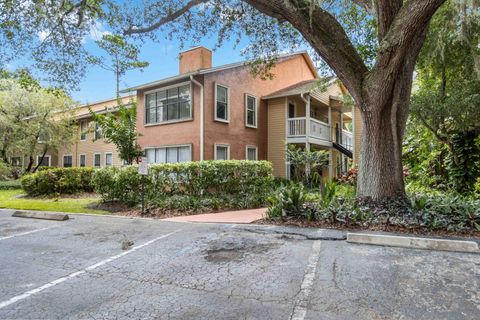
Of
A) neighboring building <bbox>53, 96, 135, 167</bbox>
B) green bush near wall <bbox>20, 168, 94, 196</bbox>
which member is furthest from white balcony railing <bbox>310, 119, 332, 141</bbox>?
neighboring building <bbox>53, 96, 135, 167</bbox>

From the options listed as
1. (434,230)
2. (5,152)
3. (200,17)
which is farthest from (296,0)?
(5,152)

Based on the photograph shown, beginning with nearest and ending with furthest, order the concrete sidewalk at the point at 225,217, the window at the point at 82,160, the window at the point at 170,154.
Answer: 1. the concrete sidewalk at the point at 225,217
2. the window at the point at 170,154
3. the window at the point at 82,160

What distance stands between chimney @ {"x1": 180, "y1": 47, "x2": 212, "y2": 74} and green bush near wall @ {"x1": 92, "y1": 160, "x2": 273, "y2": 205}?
22.8 ft

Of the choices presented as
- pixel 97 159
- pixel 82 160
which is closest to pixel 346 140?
pixel 97 159

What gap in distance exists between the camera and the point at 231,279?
3842 millimetres

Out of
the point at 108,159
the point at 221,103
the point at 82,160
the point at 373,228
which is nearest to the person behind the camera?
the point at 373,228

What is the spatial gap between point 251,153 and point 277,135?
6.23ft

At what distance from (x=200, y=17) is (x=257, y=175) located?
18.8 feet

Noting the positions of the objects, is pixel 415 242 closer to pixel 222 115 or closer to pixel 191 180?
pixel 191 180

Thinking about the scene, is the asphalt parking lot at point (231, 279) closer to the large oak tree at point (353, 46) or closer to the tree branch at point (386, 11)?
the large oak tree at point (353, 46)

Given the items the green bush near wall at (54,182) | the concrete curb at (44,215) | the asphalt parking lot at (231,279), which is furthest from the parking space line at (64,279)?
the green bush near wall at (54,182)

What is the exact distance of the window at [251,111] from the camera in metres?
16.1

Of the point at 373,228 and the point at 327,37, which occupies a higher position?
the point at 327,37

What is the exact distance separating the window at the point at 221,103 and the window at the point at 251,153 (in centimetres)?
230
